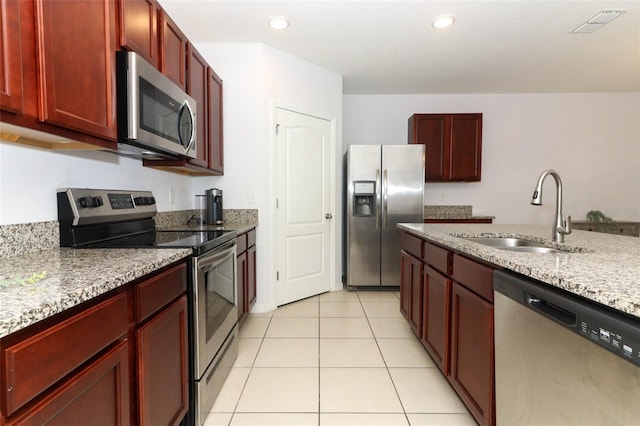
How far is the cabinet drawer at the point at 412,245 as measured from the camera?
2135mm

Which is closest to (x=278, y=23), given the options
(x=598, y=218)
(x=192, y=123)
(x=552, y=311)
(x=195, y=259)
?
(x=192, y=123)

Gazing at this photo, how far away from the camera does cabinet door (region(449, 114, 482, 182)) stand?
416 centimetres

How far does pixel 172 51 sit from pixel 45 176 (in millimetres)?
1024

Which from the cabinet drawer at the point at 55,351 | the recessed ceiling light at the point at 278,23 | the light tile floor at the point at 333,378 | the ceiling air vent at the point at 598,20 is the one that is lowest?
the light tile floor at the point at 333,378

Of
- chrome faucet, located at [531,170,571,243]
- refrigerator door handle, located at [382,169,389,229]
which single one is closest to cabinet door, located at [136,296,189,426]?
chrome faucet, located at [531,170,571,243]

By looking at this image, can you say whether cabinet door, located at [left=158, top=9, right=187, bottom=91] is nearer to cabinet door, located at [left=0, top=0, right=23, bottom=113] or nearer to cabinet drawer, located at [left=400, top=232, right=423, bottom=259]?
cabinet door, located at [left=0, top=0, right=23, bottom=113]

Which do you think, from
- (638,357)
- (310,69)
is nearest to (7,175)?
(638,357)

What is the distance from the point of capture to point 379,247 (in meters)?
3.73

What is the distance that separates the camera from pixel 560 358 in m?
0.90

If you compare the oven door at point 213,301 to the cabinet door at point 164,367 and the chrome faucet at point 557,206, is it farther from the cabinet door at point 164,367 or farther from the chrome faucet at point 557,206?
the chrome faucet at point 557,206

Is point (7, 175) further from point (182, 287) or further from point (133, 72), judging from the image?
point (182, 287)

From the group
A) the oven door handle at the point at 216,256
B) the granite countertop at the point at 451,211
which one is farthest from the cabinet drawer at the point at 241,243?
the granite countertop at the point at 451,211

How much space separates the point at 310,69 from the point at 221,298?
2.61 meters

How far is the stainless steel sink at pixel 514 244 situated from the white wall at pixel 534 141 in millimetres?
2644
